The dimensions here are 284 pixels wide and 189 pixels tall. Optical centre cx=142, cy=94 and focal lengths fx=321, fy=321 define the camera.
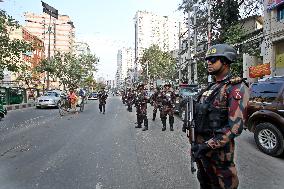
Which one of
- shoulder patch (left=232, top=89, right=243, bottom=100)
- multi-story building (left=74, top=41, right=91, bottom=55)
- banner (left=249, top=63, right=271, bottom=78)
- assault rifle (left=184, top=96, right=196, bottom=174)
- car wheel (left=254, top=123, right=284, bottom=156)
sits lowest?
car wheel (left=254, top=123, right=284, bottom=156)

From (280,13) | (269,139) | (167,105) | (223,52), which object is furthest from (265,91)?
(280,13)

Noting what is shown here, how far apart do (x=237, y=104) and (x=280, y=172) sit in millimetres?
3656

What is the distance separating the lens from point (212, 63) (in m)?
3.15

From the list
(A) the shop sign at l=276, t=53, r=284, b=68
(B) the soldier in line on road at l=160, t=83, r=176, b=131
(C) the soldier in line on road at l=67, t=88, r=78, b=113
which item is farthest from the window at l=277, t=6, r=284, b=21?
(C) the soldier in line on road at l=67, t=88, r=78, b=113

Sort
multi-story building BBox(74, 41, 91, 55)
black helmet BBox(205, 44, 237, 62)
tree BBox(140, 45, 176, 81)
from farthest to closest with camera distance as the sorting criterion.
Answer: multi-story building BBox(74, 41, 91, 55) < tree BBox(140, 45, 176, 81) < black helmet BBox(205, 44, 237, 62)

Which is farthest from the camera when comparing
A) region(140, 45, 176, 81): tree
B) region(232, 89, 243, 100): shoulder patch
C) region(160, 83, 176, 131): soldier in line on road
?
region(140, 45, 176, 81): tree

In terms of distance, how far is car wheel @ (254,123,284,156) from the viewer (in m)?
6.93

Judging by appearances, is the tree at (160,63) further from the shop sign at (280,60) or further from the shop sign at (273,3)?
the shop sign at (280,60)

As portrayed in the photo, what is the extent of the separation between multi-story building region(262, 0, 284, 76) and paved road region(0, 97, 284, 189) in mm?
12595

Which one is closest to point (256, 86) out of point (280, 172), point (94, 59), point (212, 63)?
point (280, 172)

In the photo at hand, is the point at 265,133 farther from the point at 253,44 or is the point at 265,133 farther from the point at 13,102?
the point at 13,102

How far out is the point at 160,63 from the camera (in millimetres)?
64750

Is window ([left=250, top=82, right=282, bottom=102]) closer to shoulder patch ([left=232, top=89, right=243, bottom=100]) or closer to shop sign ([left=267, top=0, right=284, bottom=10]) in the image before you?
shoulder patch ([left=232, top=89, right=243, bottom=100])

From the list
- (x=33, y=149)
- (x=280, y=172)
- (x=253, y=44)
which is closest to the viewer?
(x=280, y=172)
